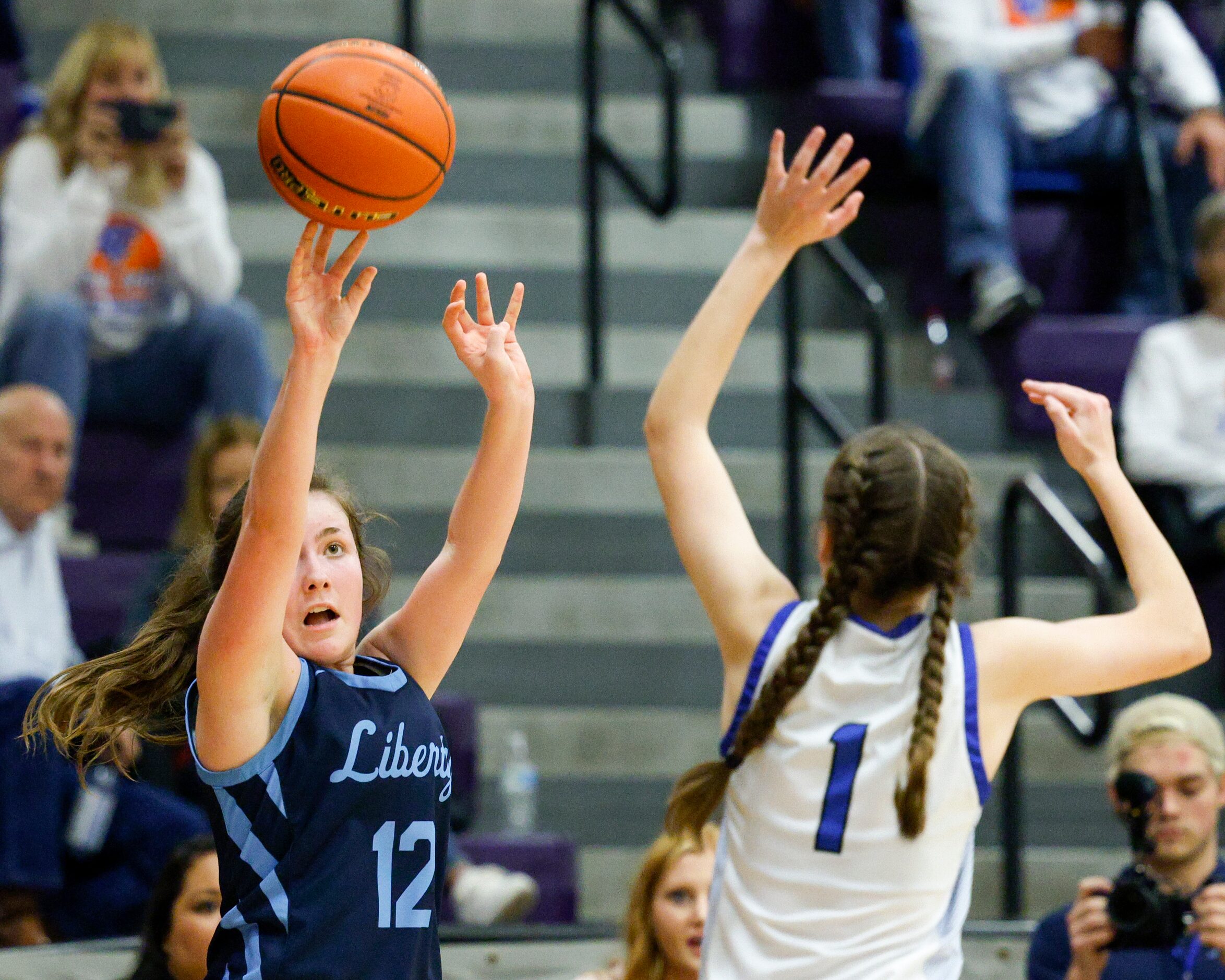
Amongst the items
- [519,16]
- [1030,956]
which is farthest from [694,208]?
[1030,956]

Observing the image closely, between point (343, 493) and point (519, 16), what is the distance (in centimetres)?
519

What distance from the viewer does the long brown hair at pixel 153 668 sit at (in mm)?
2111

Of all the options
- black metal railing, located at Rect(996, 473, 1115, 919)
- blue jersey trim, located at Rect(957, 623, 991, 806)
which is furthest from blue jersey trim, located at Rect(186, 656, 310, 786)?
black metal railing, located at Rect(996, 473, 1115, 919)

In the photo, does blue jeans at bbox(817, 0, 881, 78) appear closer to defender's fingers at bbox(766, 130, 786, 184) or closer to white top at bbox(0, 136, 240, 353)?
white top at bbox(0, 136, 240, 353)

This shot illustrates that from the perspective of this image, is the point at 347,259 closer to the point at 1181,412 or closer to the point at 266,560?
the point at 266,560

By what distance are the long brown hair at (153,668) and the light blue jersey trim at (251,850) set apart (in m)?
0.20

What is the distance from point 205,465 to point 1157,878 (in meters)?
2.45

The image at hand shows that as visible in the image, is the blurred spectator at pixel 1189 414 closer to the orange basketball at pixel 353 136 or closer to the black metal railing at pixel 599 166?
the black metal railing at pixel 599 166

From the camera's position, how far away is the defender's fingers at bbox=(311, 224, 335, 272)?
6.41 ft

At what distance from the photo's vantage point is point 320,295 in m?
1.93

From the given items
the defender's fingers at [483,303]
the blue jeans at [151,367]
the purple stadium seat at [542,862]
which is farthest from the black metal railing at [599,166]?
the defender's fingers at [483,303]

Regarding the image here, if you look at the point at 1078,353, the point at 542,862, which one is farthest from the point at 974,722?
the point at 1078,353

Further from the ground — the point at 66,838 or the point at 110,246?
the point at 110,246

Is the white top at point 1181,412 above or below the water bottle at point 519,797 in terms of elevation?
above
